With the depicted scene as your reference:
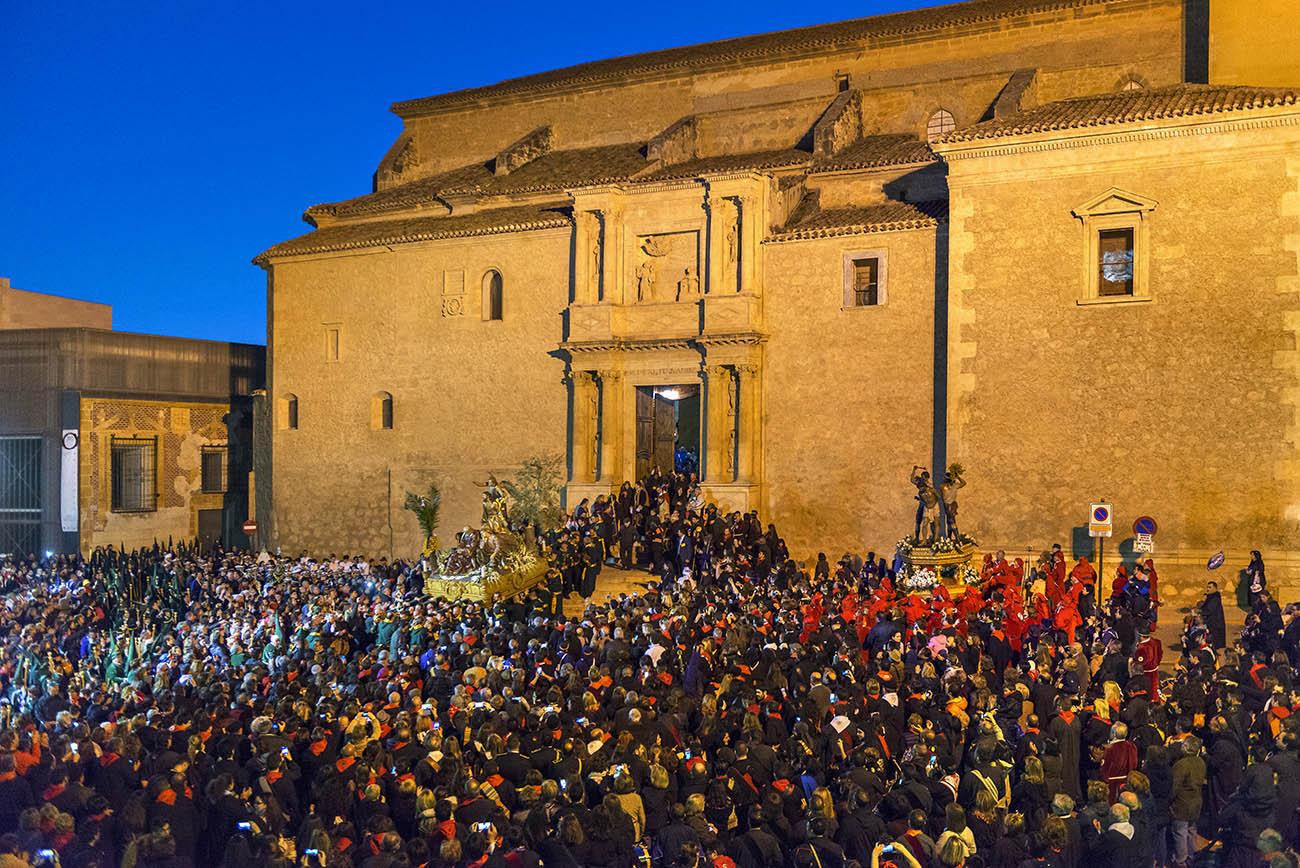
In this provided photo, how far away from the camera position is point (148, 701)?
43.1 ft

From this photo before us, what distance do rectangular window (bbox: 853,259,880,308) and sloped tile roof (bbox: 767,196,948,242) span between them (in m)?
0.67

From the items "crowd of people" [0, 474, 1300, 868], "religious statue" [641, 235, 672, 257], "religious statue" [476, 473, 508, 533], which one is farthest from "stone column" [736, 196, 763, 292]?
"crowd of people" [0, 474, 1300, 868]

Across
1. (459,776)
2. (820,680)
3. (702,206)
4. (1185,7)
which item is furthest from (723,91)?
(459,776)

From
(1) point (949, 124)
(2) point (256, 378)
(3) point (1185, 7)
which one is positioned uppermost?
(3) point (1185, 7)

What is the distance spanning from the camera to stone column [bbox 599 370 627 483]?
1034 inches

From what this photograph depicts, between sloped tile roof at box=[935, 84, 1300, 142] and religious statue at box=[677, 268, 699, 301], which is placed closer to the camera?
sloped tile roof at box=[935, 84, 1300, 142]

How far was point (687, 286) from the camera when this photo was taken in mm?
25859

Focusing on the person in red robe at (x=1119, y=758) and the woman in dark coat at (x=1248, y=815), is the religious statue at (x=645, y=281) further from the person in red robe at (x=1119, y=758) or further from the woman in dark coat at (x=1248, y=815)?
the woman in dark coat at (x=1248, y=815)

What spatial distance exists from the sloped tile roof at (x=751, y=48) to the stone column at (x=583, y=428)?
355 inches

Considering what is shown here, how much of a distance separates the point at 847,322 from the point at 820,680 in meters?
13.3

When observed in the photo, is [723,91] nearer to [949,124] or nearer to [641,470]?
[949,124]

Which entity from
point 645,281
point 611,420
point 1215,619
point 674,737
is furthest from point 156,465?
point 1215,619

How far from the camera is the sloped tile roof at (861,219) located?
23.3 metres

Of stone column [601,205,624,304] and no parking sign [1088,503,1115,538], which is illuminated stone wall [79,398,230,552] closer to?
stone column [601,205,624,304]
